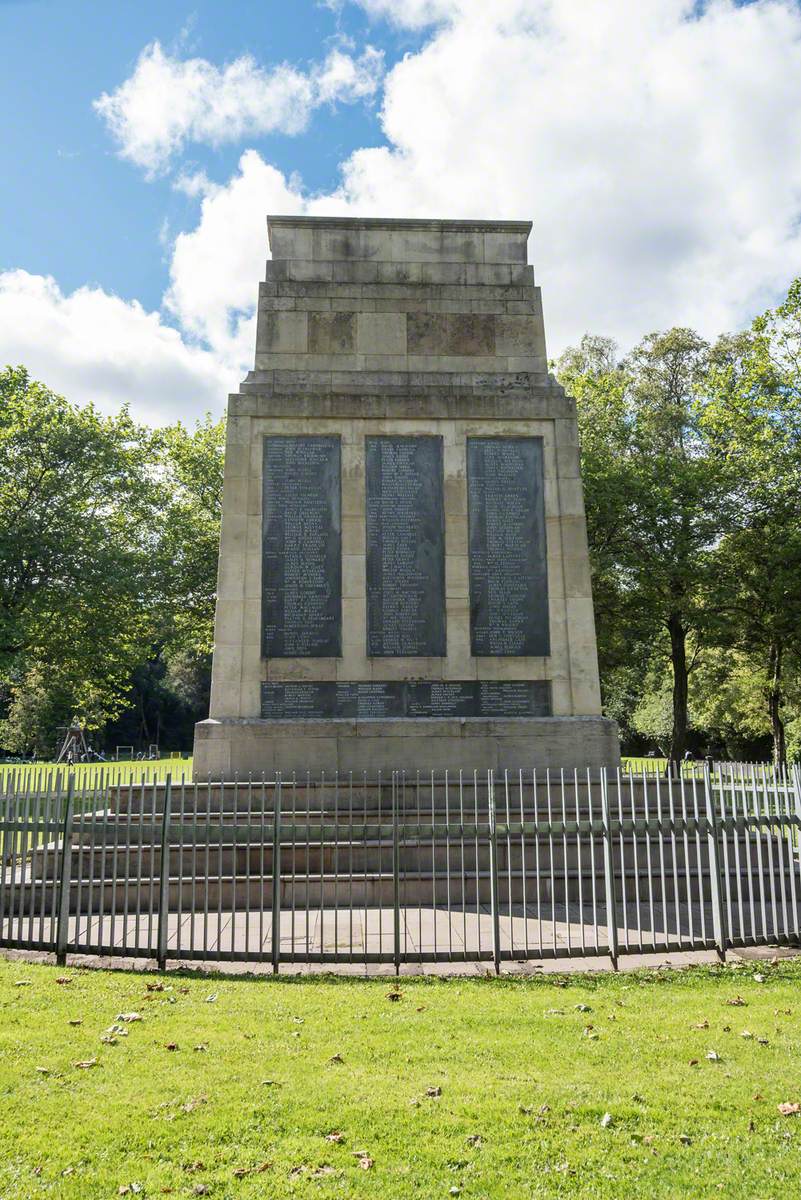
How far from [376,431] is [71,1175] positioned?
41.8ft

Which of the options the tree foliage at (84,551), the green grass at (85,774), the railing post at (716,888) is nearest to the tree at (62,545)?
the tree foliage at (84,551)

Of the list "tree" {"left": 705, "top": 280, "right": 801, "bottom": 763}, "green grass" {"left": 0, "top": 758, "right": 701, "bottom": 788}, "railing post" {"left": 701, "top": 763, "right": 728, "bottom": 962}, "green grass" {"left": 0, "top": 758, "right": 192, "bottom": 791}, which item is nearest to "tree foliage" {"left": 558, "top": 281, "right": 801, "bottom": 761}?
"tree" {"left": 705, "top": 280, "right": 801, "bottom": 763}

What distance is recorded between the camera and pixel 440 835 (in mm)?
8398

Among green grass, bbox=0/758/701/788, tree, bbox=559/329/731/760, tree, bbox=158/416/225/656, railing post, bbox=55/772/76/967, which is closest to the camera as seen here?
railing post, bbox=55/772/76/967

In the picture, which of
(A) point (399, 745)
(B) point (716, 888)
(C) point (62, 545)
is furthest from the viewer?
(C) point (62, 545)

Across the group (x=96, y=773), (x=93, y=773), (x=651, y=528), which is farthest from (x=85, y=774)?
(x=651, y=528)

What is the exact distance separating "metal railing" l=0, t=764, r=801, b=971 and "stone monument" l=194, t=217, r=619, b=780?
49.1 inches

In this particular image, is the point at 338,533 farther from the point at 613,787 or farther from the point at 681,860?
the point at 681,860

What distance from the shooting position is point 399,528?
15062 millimetres

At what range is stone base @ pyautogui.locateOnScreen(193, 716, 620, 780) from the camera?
13.7 meters

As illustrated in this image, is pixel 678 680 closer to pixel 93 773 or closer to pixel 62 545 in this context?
pixel 93 773

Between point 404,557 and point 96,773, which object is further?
point 404,557

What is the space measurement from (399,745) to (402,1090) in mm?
8567

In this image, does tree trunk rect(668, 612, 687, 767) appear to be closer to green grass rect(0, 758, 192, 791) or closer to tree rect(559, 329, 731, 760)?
tree rect(559, 329, 731, 760)
